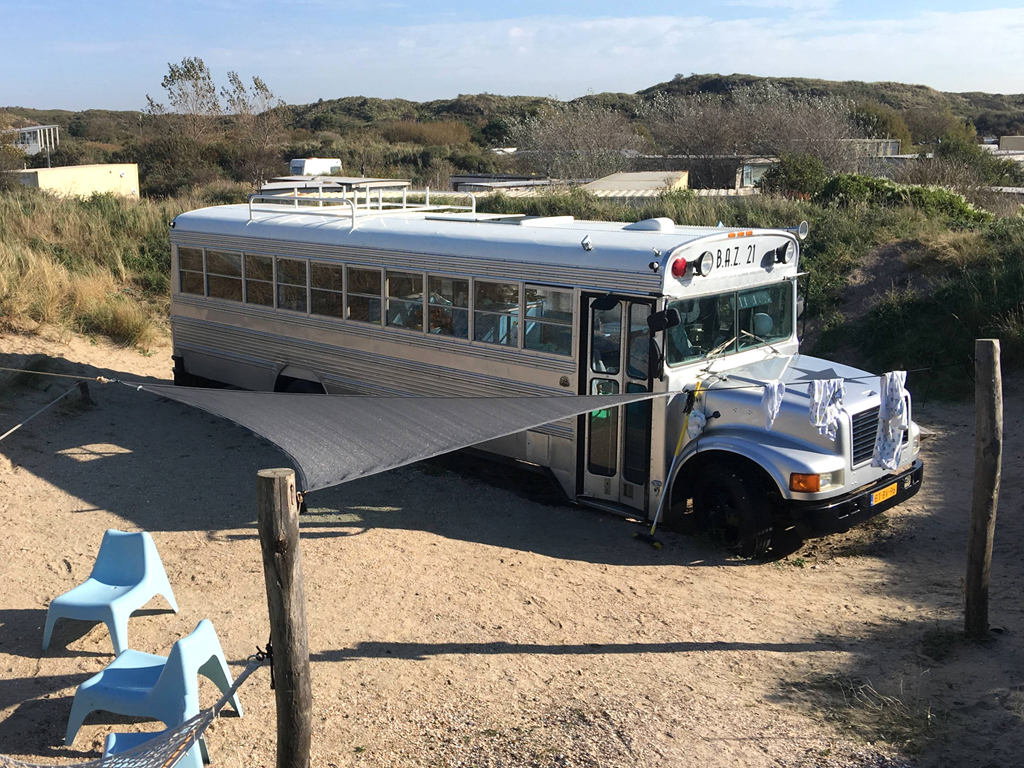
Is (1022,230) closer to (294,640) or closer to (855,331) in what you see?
(855,331)

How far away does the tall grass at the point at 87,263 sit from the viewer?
46.9ft

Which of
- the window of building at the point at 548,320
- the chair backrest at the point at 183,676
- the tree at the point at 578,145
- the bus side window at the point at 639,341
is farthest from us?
the tree at the point at 578,145

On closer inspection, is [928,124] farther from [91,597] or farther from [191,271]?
[91,597]

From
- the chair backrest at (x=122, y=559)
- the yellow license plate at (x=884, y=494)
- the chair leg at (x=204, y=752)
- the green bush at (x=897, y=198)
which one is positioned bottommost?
the chair leg at (x=204, y=752)

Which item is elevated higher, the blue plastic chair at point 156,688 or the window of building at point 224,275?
the window of building at point 224,275

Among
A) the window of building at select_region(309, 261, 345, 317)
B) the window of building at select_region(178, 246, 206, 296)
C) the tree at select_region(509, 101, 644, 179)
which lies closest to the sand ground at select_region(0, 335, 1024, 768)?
the window of building at select_region(309, 261, 345, 317)

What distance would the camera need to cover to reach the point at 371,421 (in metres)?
6.37

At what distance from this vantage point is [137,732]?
4.62 meters

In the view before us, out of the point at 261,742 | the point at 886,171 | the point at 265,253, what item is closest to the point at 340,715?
the point at 261,742

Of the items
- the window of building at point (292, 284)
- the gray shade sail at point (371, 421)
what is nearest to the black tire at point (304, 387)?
the window of building at point (292, 284)

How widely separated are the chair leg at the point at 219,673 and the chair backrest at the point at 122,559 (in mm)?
1310

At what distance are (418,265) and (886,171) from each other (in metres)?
23.2

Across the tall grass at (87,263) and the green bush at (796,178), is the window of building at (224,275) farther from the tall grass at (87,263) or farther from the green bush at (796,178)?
the green bush at (796,178)

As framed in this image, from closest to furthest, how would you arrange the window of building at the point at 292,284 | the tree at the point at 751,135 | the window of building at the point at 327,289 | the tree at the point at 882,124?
the window of building at the point at 327,289 → the window of building at the point at 292,284 → the tree at the point at 751,135 → the tree at the point at 882,124
